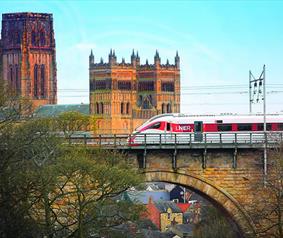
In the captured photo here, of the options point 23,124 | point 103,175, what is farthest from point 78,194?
point 23,124

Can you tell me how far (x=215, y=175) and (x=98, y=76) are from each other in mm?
131072

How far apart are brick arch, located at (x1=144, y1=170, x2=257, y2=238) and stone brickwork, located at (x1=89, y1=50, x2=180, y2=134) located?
406 ft

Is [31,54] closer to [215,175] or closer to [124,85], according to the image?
[124,85]

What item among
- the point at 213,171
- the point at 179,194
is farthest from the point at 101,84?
the point at 213,171

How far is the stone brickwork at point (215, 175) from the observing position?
48594mm

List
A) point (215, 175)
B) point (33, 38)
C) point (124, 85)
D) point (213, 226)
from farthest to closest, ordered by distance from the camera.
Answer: point (33, 38) < point (124, 85) < point (213, 226) < point (215, 175)

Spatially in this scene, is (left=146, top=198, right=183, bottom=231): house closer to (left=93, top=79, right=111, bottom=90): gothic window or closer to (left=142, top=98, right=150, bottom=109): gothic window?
(left=142, top=98, right=150, bottom=109): gothic window

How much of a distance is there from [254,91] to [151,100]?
12532cm

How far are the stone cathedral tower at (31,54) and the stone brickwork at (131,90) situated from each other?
368 inches

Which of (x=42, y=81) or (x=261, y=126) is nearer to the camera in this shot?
(x=261, y=126)

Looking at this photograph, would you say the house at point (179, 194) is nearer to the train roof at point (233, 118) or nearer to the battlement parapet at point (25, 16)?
the battlement parapet at point (25, 16)

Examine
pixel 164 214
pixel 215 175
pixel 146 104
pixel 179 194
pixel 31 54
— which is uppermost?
pixel 31 54

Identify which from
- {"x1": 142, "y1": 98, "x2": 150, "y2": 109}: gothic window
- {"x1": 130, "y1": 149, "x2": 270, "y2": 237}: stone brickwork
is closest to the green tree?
{"x1": 130, "y1": 149, "x2": 270, "y2": 237}: stone brickwork

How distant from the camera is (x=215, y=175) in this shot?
48.7 metres
